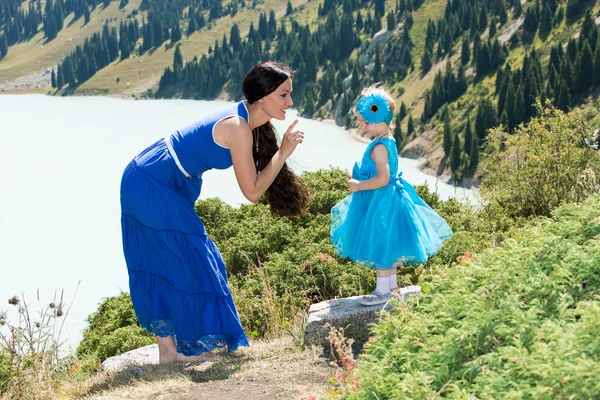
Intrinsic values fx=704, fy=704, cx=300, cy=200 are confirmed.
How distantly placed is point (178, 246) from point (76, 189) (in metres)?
82.9

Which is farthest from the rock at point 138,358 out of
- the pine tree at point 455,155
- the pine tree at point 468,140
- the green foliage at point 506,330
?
the pine tree at point 468,140

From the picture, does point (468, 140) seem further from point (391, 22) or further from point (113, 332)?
point (113, 332)

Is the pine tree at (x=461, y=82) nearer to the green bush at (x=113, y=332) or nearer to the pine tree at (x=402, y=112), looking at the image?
the pine tree at (x=402, y=112)

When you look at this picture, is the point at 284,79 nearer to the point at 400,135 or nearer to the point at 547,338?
the point at 547,338

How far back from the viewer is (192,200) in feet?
20.6

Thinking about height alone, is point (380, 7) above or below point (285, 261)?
above

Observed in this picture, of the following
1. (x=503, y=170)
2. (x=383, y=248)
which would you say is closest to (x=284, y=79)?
(x=383, y=248)

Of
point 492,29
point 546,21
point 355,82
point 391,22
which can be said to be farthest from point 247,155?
point 391,22

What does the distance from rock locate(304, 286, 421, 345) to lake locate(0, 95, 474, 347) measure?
158 centimetres

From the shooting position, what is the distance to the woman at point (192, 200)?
591 centimetres

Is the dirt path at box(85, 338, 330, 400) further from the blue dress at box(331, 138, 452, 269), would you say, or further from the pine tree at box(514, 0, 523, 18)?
the pine tree at box(514, 0, 523, 18)

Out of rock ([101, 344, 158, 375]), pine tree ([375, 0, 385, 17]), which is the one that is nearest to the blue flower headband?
rock ([101, 344, 158, 375])

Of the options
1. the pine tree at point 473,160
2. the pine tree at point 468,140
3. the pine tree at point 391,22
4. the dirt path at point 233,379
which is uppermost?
the pine tree at point 391,22

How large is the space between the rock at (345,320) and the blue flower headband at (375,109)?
1.74 m
